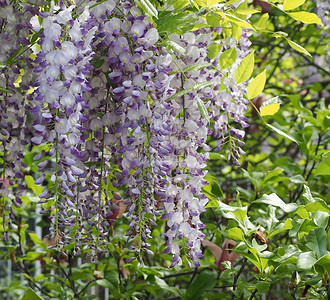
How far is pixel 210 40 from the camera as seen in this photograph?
39.2 inches

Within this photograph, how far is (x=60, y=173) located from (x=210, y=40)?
0.46m

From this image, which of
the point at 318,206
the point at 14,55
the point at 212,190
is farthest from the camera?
the point at 212,190

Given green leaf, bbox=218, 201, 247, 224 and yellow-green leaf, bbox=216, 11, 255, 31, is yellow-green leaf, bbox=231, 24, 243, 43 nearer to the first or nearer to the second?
yellow-green leaf, bbox=216, 11, 255, 31

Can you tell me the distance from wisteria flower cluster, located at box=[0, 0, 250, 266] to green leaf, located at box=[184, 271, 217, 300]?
39 cm

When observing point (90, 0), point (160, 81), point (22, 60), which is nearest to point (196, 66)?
point (160, 81)

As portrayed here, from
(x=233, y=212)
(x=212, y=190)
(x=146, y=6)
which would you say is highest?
(x=146, y=6)

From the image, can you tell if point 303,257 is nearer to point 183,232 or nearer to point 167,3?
point 183,232

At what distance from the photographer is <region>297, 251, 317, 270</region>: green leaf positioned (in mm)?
751

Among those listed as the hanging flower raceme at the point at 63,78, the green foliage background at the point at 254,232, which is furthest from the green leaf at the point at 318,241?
the hanging flower raceme at the point at 63,78

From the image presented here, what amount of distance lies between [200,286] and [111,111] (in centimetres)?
64

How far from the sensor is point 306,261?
77 centimetres

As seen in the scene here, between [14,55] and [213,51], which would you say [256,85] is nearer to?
[213,51]

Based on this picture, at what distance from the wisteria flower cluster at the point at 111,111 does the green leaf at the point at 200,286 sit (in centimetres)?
39

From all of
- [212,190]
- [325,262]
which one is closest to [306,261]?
[325,262]
